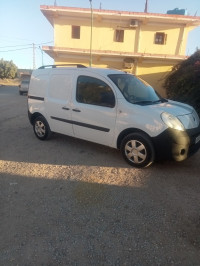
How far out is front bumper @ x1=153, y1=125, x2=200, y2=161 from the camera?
3.61m

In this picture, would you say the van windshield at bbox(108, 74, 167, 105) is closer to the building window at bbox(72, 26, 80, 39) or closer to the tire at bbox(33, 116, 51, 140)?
the tire at bbox(33, 116, 51, 140)

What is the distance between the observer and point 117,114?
13.3 feet

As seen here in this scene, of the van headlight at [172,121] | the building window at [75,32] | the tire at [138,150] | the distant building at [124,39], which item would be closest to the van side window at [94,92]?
the tire at [138,150]

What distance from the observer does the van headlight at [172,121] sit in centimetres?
364

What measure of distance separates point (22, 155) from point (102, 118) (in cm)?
202

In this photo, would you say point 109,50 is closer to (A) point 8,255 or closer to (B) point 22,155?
(B) point 22,155

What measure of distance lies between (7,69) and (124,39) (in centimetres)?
3950

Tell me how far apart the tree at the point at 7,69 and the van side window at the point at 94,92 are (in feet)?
164

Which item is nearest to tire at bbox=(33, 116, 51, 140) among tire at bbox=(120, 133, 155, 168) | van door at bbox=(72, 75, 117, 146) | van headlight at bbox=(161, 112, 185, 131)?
van door at bbox=(72, 75, 117, 146)

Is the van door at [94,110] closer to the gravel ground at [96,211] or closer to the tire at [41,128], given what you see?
the gravel ground at [96,211]

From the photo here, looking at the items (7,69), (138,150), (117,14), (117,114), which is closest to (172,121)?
(138,150)

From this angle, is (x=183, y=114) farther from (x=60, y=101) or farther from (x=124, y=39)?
(x=124, y=39)

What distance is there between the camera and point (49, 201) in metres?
3.01

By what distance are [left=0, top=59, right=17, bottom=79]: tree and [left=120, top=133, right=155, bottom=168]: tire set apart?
2011 inches
